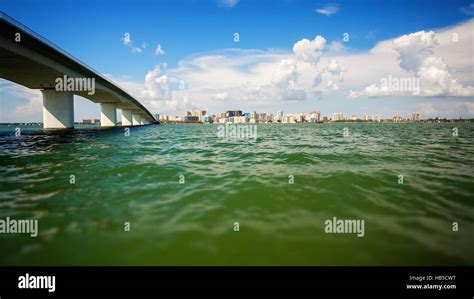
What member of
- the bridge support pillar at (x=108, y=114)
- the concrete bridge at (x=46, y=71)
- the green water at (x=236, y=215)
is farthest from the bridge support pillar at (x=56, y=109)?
the green water at (x=236, y=215)

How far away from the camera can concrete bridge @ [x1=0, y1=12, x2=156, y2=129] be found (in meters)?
24.6

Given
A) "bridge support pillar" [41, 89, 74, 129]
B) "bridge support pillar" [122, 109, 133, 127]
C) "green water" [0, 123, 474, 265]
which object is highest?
"bridge support pillar" [122, 109, 133, 127]

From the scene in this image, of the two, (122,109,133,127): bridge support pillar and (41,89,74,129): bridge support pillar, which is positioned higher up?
(122,109,133,127): bridge support pillar

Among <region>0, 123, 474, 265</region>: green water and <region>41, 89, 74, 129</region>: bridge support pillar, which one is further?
<region>41, 89, 74, 129</region>: bridge support pillar

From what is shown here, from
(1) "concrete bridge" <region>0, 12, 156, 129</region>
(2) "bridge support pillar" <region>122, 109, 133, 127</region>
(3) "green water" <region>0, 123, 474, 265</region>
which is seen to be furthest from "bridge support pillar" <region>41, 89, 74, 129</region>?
(2) "bridge support pillar" <region>122, 109, 133, 127</region>

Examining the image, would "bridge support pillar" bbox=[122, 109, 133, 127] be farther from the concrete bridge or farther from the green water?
the green water

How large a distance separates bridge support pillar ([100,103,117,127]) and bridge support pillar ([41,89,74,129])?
30.4 m

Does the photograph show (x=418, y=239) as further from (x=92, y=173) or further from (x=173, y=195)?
(x=92, y=173)

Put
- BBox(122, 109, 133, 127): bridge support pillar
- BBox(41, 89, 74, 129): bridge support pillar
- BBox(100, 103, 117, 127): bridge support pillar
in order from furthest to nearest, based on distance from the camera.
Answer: BBox(122, 109, 133, 127): bridge support pillar → BBox(100, 103, 117, 127): bridge support pillar → BBox(41, 89, 74, 129): bridge support pillar
